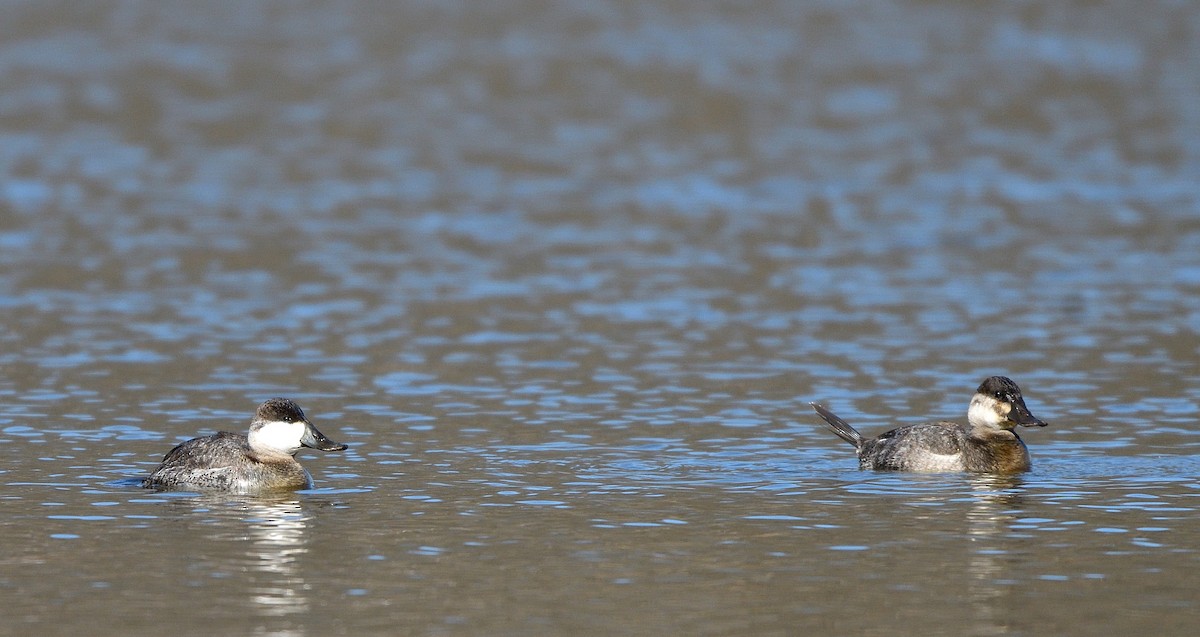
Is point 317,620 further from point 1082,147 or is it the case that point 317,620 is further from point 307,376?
point 1082,147

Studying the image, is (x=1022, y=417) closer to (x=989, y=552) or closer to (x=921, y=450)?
(x=921, y=450)

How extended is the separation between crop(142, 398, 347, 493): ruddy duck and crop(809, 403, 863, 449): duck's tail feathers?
3387 mm

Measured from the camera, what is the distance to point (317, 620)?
8961mm

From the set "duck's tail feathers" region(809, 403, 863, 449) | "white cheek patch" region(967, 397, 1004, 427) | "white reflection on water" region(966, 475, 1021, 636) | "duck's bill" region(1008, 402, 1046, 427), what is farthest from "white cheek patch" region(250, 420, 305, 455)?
"duck's bill" region(1008, 402, 1046, 427)

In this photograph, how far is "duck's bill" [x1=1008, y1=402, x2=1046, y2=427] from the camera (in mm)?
13016

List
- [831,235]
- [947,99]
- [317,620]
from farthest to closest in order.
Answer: [947,99] → [831,235] → [317,620]

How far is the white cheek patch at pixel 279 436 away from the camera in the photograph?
12.3 metres

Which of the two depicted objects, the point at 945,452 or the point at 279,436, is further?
the point at 945,452

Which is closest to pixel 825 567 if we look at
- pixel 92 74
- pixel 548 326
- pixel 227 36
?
pixel 548 326

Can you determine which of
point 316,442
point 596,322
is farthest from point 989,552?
point 596,322

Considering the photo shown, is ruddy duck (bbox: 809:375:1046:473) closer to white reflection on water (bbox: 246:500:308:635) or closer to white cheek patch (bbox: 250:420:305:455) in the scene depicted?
white cheek patch (bbox: 250:420:305:455)

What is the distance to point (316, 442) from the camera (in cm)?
1242

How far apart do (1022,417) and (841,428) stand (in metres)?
1.21

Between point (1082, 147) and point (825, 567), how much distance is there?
23226mm
